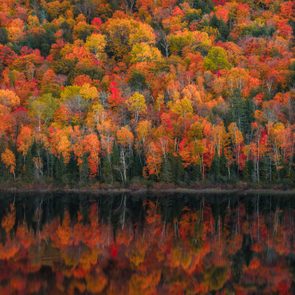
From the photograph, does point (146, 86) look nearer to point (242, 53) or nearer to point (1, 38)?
point (242, 53)

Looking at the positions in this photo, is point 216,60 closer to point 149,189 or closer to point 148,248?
point 149,189

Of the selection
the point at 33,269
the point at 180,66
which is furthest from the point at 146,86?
the point at 33,269

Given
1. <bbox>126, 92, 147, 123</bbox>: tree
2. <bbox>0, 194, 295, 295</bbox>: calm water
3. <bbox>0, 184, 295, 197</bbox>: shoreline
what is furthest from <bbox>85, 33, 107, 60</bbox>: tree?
<bbox>0, 194, 295, 295</bbox>: calm water

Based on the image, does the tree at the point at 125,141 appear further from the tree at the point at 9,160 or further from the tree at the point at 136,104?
the tree at the point at 9,160

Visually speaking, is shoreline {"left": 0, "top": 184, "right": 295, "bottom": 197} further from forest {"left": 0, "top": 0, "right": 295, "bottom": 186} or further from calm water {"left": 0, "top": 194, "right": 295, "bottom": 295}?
calm water {"left": 0, "top": 194, "right": 295, "bottom": 295}

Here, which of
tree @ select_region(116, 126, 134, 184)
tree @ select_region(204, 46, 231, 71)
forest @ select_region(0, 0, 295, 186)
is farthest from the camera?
tree @ select_region(204, 46, 231, 71)

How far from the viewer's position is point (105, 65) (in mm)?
126438

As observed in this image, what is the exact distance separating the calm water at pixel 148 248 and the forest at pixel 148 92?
15.1 m

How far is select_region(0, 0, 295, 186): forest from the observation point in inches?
3381

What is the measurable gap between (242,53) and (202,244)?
3271 inches

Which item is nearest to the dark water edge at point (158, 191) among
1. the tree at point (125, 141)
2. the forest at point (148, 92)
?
the forest at point (148, 92)

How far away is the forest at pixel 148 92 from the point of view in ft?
282

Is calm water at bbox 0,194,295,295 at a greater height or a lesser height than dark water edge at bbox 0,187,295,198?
lesser

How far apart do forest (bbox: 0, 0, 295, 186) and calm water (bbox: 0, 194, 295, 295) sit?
49.6 ft
